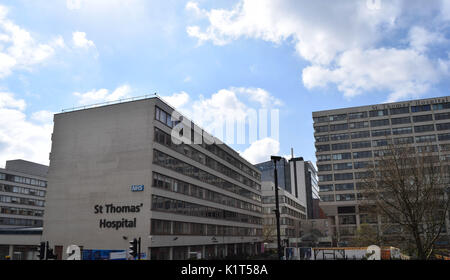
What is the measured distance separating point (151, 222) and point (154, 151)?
9730 mm

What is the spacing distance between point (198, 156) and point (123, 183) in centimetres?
1793

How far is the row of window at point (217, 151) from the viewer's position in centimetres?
5359

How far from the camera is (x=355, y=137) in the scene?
350 ft

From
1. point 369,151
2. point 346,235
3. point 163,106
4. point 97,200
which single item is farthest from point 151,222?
point 369,151

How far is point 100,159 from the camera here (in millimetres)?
52312

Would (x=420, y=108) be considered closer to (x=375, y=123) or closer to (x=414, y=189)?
(x=375, y=123)

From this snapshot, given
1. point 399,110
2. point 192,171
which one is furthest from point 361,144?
point 192,171

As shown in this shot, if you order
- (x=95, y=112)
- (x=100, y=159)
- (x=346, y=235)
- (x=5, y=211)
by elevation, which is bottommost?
(x=346, y=235)

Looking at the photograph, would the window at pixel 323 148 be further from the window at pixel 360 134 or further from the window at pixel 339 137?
the window at pixel 360 134

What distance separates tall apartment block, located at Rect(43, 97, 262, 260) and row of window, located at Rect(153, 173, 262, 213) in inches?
6.2

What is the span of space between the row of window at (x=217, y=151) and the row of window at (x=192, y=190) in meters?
8.15

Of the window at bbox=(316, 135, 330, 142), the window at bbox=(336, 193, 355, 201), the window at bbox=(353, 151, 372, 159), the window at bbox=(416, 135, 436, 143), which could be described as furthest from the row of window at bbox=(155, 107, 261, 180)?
the window at bbox=(416, 135, 436, 143)

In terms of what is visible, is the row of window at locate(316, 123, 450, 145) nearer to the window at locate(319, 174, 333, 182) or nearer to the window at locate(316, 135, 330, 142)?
the window at locate(316, 135, 330, 142)
